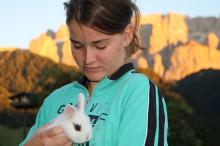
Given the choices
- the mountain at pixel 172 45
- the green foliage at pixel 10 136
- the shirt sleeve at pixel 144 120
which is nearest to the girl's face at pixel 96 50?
the shirt sleeve at pixel 144 120

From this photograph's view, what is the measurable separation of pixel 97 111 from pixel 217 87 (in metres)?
58.9

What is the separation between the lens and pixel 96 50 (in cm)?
235

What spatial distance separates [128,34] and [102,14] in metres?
0.24

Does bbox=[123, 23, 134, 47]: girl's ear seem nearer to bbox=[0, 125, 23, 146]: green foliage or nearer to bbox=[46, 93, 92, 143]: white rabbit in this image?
bbox=[46, 93, 92, 143]: white rabbit

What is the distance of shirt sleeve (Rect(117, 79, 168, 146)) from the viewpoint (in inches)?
83.6

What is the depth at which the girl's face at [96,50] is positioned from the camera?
91.4 inches

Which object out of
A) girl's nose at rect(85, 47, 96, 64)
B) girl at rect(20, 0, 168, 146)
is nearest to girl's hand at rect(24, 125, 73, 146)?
girl at rect(20, 0, 168, 146)

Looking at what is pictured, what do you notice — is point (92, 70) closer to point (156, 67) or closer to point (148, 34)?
point (156, 67)

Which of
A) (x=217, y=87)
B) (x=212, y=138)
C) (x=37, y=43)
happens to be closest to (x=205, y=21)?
(x=37, y=43)

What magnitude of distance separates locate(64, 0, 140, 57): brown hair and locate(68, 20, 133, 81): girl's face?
0.09 ft

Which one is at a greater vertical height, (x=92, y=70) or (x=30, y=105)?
(x=92, y=70)

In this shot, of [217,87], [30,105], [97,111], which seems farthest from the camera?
[217,87]

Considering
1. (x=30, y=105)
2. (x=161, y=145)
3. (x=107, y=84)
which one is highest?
(x=107, y=84)

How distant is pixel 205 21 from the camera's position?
5084 inches
